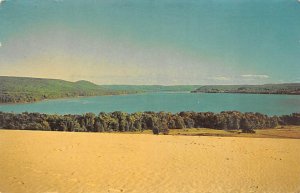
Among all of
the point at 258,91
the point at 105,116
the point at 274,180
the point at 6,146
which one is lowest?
the point at 274,180

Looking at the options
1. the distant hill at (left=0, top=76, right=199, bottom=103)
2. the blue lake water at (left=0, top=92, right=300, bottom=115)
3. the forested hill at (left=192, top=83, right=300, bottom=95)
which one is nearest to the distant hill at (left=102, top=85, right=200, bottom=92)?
the distant hill at (left=0, top=76, right=199, bottom=103)

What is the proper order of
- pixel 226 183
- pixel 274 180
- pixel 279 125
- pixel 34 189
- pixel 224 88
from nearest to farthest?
pixel 34 189 → pixel 226 183 → pixel 274 180 → pixel 224 88 → pixel 279 125

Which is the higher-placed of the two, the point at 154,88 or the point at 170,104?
the point at 154,88

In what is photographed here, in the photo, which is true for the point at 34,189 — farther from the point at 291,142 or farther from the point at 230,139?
the point at 291,142

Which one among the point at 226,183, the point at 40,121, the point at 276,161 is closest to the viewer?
the point at 226,183

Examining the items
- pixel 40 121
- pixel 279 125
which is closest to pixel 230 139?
pixel 279 125

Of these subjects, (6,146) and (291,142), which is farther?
(291,142)

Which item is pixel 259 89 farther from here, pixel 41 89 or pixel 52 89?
pixel 41 89

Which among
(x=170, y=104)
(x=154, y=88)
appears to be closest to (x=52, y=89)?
(x=154, y=88)
